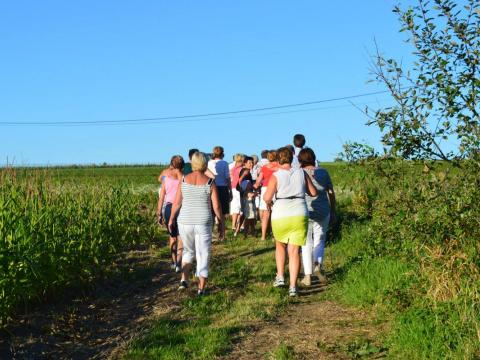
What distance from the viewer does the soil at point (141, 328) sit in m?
6.65

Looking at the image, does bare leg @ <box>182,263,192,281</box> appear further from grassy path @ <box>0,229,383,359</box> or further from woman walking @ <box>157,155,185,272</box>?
woman walking @ <box>157,155,185,272</box>

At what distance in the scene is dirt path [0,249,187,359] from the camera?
738cm

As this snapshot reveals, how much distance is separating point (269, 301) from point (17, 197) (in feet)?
14.7

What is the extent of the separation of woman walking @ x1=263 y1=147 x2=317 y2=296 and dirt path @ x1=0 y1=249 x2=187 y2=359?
1737mm

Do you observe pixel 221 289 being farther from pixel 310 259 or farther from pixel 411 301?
pixel 411 301

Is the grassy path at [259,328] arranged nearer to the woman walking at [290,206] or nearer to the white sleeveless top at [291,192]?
the woman walking at [290,206]

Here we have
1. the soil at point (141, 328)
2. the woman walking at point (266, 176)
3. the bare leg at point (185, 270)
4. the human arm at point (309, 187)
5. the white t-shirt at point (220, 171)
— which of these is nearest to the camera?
the soil at point (141, 328)

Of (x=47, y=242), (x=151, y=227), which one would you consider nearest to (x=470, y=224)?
(x=47, y=242)

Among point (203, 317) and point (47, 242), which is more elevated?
point (47, 242)

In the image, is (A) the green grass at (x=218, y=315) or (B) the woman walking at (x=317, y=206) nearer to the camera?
(A) the green grass at (x=218, y=315)

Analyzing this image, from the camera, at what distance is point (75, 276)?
10188 millimetres

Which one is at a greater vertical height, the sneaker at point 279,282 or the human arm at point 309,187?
the human arm at point 309,187

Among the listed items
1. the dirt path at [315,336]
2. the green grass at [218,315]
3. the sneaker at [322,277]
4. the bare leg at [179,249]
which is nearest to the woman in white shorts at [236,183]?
the green grass at [218,315]

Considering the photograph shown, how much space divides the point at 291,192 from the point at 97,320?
3.13 metres
